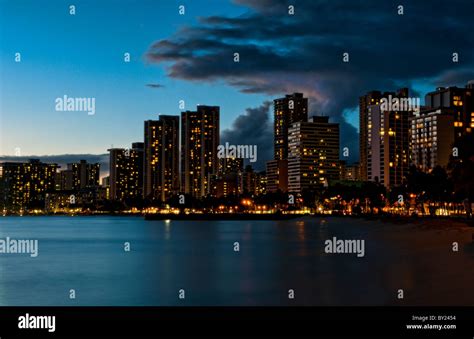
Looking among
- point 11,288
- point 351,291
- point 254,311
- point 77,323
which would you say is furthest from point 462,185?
point 77,323

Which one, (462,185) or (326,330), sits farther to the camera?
(462,185)

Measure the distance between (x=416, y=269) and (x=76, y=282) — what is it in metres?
23.1

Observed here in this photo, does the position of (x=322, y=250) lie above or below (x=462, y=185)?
below

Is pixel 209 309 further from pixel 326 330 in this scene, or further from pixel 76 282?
pixel 76 282

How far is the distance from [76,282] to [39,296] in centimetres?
681

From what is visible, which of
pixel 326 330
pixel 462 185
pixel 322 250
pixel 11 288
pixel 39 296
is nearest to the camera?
pixel 326 330

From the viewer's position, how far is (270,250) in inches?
2731

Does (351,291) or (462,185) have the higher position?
(462,185)

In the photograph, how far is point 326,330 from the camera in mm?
18719

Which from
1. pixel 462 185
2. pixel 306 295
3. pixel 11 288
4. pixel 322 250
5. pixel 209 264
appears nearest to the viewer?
pixel 306 295

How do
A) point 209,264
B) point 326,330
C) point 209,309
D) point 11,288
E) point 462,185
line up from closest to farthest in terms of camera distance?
point 326,330 < point 209,309 < point 11,288 < point 209,264 < point 462,185

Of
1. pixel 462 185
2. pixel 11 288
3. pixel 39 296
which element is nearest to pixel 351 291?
pixel 39 296

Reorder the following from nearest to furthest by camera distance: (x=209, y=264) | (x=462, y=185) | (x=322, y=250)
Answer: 1. (x=209, y=264)
2. (x=322, y=250)
3. (x=462, y=185)

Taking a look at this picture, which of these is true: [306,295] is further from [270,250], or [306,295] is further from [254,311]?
[270,250]
